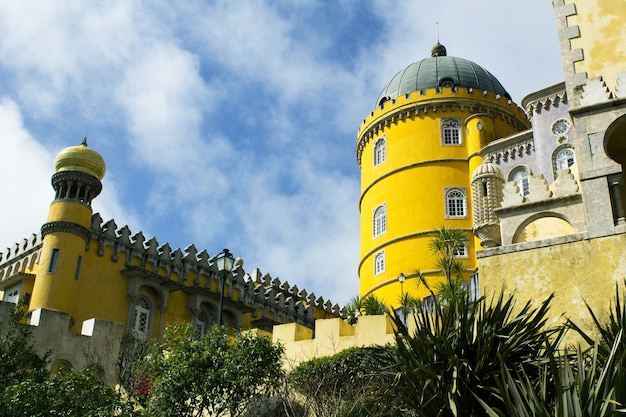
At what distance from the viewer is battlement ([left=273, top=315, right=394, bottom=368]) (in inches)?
754

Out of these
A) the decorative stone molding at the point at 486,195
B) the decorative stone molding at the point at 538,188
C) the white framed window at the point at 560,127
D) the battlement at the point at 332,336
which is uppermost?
the white framed window at the point at 560,127

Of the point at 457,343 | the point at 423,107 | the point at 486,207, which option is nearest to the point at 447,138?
the point at 423,107

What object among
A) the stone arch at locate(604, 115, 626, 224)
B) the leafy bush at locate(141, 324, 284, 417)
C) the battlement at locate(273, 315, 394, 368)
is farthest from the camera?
the battlement at locate(273, 315, 394, 368)

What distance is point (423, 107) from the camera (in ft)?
119

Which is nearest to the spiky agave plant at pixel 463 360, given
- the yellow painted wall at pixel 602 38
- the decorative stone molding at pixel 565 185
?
the decorative stone molding at pixel 565 185

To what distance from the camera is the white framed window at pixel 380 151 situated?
37562 millimetres

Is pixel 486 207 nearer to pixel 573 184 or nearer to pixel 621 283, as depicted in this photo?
pixel 573 184

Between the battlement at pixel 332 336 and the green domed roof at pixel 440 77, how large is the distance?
63.8ft

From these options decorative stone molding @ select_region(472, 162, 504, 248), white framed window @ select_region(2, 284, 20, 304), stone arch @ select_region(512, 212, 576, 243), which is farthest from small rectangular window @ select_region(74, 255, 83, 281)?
stone arch @ select_region(512, 212, 576, 243)

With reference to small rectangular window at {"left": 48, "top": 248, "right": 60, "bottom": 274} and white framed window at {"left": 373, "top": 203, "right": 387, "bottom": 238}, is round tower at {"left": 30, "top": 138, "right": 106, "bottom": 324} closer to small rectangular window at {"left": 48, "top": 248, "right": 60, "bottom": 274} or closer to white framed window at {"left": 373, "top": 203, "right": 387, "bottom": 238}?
small rectangular window at {"left": 48, "top": 248, "right": 60, "bottom": 274}

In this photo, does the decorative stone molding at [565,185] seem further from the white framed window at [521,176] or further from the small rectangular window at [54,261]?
the small rectangular window at [54,261]

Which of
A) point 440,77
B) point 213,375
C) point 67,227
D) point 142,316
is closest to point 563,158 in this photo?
point 440,77

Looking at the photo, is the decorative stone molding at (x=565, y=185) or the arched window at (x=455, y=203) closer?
the decorative stone molding at (x=565, y=185)

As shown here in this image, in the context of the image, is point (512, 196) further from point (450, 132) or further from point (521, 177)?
point (450, 132)
